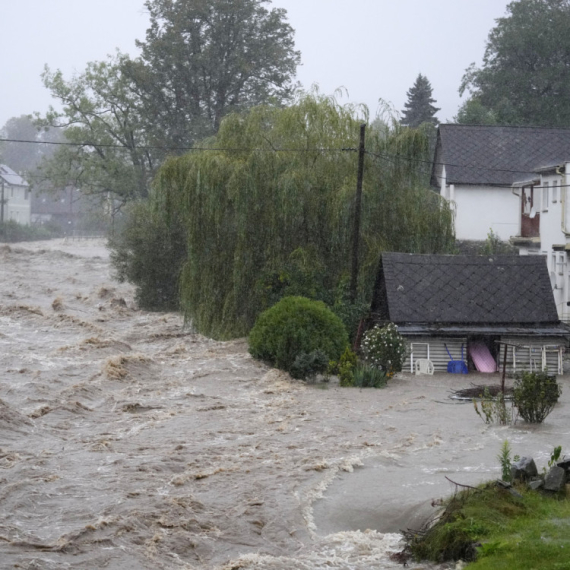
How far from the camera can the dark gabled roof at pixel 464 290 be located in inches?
1073

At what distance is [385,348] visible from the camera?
84.4 feet

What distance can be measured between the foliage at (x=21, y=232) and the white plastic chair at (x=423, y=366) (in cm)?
7226

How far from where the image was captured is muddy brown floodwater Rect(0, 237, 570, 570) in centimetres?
1206

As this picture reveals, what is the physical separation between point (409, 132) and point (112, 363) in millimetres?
12928

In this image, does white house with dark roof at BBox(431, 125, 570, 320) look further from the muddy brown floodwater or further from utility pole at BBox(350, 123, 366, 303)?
the muddy brown floodwater

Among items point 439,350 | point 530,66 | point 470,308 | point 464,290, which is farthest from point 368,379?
point 530,66

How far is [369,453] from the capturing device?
17078mm

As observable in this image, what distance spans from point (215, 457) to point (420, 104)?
5422 cm

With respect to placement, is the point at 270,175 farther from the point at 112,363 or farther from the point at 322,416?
the point at 322,416

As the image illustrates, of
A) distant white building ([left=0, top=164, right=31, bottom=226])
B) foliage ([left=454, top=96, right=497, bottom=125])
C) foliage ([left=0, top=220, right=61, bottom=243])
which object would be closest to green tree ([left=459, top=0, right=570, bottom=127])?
foliage ([left=454, top=96, right=497, bottom=125])

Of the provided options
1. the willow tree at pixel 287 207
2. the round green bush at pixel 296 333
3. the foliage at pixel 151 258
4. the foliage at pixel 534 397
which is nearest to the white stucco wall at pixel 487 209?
the willow tree at pixel 287 207

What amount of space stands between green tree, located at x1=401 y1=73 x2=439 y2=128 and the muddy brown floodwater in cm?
4033

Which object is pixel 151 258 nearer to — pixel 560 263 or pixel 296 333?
pixel 296 333

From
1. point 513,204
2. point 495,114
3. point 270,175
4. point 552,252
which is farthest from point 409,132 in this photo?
point 495,114
